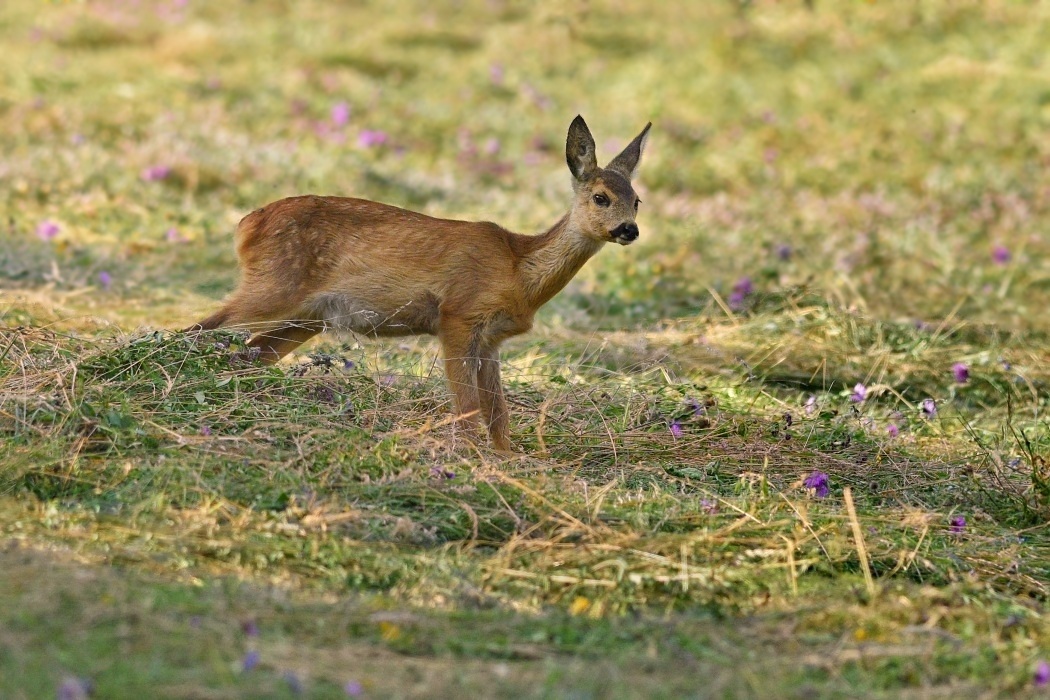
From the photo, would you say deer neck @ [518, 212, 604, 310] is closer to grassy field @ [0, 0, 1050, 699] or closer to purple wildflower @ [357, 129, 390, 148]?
grassy field @ [0, 0, 1050, 699]

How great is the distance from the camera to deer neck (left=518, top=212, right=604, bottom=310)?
6.81 meters

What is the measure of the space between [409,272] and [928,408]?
2553mm

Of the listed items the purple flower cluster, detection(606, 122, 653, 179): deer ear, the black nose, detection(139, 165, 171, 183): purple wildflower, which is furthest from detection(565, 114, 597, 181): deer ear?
detection(139, 165, 171, 183): purple wildflower

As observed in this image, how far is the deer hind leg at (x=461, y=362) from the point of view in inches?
255

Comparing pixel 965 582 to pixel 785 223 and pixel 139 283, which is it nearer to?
pixel 139 283

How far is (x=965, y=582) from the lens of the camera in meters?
4.88

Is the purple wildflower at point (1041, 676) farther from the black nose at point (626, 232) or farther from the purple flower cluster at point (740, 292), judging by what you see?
the purple flower cluster at point (740, 292)

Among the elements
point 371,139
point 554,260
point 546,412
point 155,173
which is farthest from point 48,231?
point 546,412

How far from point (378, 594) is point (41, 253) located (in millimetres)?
5770

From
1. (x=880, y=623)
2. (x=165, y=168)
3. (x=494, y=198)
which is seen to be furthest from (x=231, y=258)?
(x=880, y=623)

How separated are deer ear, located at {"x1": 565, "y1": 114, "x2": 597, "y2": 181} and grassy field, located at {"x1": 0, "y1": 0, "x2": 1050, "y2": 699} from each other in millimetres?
942

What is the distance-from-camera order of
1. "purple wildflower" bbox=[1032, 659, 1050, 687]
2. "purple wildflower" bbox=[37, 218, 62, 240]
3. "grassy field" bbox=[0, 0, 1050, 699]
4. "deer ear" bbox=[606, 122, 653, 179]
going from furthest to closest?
"purple wildflower" bbox=[37, 218, 62, 240]
"deer ear" bbox=[606, 122, 653, 179]
"grassy field" bbox=[0, 0, 1050, 699]
"purple wildflower" bbox=[1032, 659, 1050, 687]

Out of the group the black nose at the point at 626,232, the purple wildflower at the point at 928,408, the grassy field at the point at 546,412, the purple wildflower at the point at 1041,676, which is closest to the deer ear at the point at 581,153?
the black nose at the point at 626,232

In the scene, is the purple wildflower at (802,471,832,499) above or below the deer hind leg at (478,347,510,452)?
below
